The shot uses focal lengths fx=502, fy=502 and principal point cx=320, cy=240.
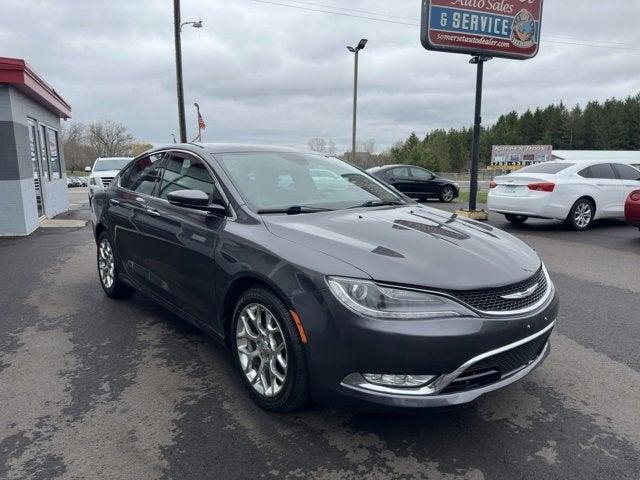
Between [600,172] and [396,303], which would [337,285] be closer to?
[396,303]

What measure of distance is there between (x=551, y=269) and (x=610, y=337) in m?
2.70

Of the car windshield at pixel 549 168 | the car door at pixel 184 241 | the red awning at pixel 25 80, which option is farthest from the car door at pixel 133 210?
the car windshield at pixel 549 168

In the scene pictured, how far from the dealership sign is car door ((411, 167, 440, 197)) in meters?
6.50

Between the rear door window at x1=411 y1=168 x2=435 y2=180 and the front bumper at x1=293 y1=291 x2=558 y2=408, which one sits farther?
the rear door window at x1=411 y1=168 x2=435 y2=180

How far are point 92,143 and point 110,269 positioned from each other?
87.8 m

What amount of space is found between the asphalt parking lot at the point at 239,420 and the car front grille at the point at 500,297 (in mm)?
717

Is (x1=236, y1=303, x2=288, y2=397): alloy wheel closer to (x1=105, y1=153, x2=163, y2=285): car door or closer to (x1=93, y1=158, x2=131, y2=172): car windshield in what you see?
(x1=105, y1=153, x2=163, y2=285): car door

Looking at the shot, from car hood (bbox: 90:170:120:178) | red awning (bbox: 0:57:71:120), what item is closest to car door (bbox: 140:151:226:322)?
red awning (bbox: 0:57:71:120)

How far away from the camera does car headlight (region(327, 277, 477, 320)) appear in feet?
8.00

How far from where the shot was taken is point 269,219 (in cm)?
320

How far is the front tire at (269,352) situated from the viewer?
8.84ft

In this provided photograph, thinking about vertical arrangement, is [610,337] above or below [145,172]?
below

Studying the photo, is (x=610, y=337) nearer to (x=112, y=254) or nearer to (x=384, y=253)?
(x=384, y=253)

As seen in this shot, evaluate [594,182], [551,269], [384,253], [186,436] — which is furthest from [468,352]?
[594,182]
